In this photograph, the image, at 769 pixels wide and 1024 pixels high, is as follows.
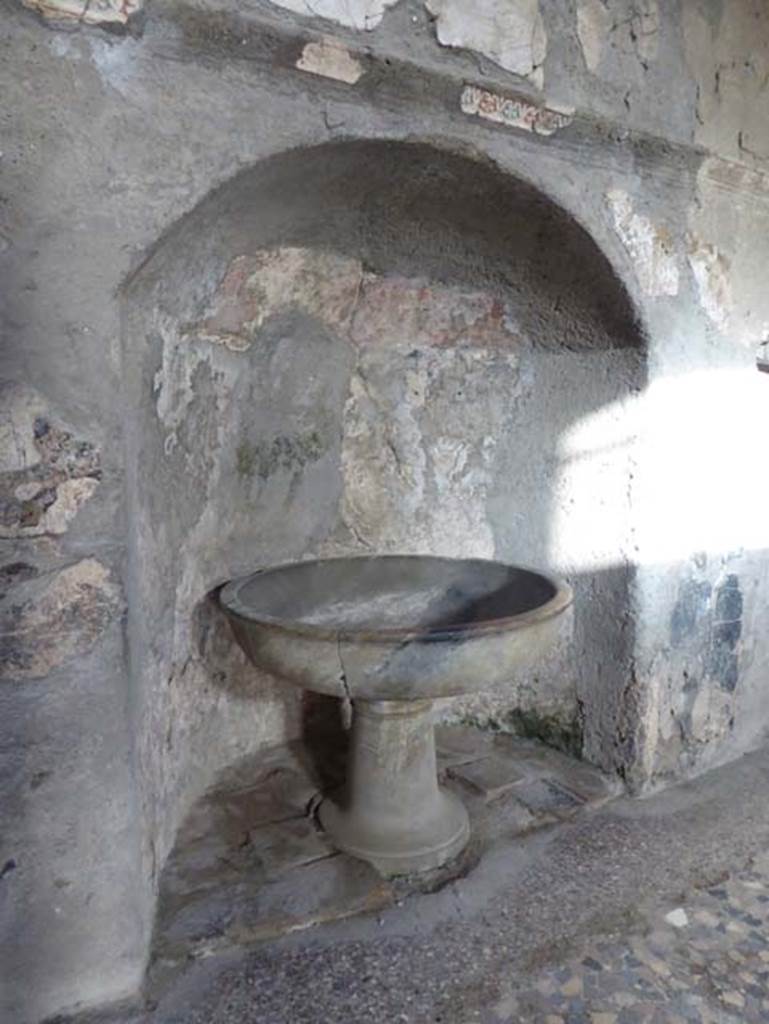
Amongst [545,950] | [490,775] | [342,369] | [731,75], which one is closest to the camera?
[545,950]

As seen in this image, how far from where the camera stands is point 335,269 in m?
2.07

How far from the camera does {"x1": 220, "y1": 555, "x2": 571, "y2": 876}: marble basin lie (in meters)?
1.44

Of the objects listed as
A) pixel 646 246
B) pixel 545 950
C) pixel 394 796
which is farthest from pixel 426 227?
pixel 545 950

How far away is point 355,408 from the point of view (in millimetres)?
2338

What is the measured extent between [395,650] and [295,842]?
73 centimetres

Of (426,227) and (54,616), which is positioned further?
(426,227)

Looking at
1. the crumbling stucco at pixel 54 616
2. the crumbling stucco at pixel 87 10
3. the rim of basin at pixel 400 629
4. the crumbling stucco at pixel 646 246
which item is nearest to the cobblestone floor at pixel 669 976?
the rim of basin at pixel 400 629

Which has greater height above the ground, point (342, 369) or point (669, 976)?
point (342, 369)

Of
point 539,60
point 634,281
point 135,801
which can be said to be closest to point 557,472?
point 634,281

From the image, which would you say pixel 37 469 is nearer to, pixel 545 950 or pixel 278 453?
pixel 278 453

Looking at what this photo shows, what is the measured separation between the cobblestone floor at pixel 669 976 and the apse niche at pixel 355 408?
0.55 meters

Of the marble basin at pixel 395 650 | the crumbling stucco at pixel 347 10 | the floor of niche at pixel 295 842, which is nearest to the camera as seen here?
the crumbling stucco at pixel 347 10

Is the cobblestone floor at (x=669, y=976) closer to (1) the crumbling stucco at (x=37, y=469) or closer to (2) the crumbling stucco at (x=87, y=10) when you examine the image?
(1) the crumbling stucco at (x=37, y=469)

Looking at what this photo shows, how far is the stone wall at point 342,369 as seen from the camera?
1.20 m
